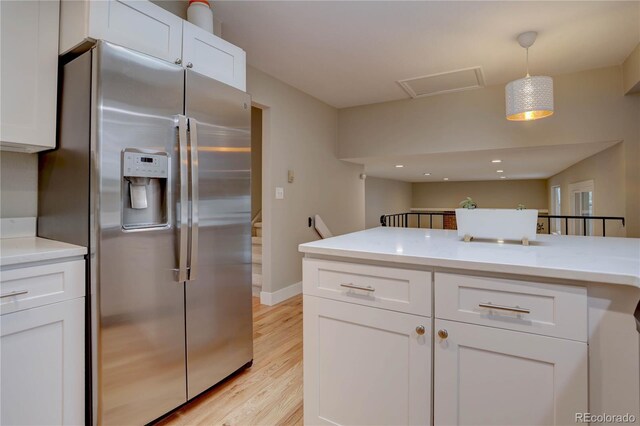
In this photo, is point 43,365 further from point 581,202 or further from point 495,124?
point 581,202

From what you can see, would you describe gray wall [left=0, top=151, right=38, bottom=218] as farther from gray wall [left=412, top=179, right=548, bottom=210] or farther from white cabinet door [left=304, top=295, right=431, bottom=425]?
gray wall [left=412, top=179, right=548, bottom=210]

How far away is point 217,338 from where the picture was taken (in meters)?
1.83

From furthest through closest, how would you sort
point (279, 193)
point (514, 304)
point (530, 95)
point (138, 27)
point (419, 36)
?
point (279, 193)
point (419, 36)
point (530, 95)
point (138, 27)
point (514, 304)

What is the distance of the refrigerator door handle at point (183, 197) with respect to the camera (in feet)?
5.24

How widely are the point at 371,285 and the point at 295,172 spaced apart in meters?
2.65

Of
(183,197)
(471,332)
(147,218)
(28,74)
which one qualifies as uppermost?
(28,74)

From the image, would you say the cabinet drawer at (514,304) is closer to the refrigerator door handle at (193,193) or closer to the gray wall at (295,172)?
the refrigerator door handle at (193,193)

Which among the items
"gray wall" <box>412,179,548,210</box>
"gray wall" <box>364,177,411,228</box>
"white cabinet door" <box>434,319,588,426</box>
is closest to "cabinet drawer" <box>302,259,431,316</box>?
"white cabinet door" <box>434,319,588,426</box>

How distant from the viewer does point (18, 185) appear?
5.35 ft

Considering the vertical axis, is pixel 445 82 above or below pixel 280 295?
above

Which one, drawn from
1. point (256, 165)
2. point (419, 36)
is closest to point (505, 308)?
point (419, 36)

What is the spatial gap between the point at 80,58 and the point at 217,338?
152 centimetres

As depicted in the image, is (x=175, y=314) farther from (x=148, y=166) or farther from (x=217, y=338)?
(x=148, y=166)

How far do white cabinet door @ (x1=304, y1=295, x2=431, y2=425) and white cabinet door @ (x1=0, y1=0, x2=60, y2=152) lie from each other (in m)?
1.45
